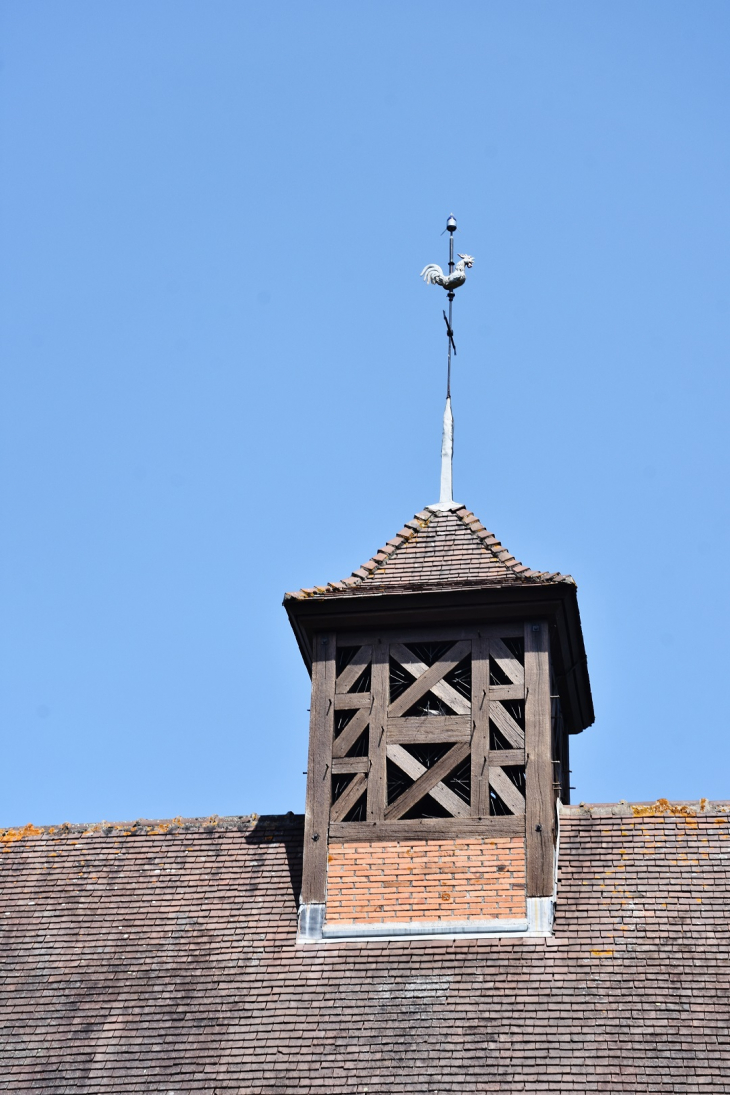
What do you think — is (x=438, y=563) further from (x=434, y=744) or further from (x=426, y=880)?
(x=426, y=880)

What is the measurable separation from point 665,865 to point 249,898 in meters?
4.40

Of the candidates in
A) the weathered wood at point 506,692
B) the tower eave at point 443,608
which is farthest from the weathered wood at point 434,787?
the tower eave at point 443,608

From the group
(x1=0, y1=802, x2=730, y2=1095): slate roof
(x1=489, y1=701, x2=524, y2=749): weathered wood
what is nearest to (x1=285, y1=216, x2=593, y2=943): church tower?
(x1=489, y1=701, x2=524, y2=749): weathered wood

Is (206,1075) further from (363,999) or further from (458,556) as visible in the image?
(458,556)

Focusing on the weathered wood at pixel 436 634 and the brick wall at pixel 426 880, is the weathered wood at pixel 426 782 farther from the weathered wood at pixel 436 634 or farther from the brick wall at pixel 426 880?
the weathered wood at pixel 436 634

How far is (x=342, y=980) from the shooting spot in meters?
18.1

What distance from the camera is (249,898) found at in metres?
19.5

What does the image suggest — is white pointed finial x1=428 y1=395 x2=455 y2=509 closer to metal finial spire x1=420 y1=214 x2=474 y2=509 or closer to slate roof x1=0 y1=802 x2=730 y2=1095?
metal finial spire x1=420 y1=214 x2=474 y2=509

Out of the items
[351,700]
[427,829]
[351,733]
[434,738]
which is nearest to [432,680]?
[434,738]

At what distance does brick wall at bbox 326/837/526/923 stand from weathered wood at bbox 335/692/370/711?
154cm

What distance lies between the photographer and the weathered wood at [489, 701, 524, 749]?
19.2 meters

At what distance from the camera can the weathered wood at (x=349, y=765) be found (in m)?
19.4

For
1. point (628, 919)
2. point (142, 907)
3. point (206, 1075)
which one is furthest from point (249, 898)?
point (628, 919)

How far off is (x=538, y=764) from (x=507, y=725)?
564 mm
